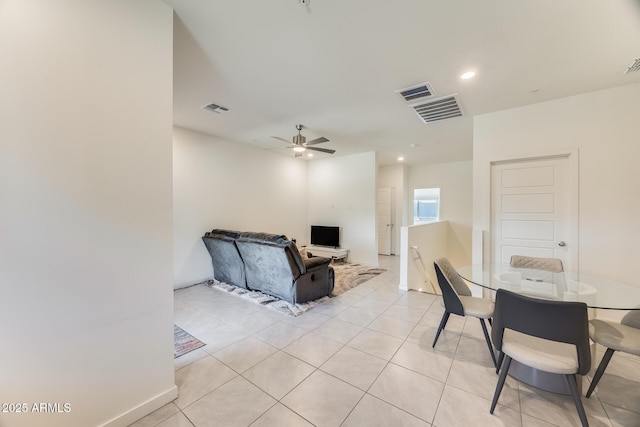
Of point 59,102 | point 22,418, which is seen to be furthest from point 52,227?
point 22,418

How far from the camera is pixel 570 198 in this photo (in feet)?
10.4

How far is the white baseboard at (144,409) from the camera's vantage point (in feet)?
5.06

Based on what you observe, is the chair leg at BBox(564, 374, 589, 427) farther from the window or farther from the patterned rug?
the window

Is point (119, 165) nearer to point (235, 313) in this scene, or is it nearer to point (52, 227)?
point (52, 227)

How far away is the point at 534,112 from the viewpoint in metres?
3.34

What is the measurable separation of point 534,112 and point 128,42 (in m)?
4.69

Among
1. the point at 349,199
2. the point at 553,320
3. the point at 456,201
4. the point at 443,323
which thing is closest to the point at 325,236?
the point at 349,199

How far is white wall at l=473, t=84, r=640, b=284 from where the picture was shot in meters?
2.82

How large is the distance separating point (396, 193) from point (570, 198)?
4.73 meters

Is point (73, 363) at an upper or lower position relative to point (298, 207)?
lower

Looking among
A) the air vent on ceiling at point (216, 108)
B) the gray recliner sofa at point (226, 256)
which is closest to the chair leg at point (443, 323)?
the gray recliner sofa at point (226, 256)

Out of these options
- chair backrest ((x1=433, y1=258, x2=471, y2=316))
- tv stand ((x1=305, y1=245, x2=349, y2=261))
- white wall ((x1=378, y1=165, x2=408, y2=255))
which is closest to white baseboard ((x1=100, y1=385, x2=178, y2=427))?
chair backrest ((x1=433, y1=258, x2=471, y2=316))

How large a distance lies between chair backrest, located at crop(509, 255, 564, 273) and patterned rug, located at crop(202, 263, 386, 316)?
98.4 inches

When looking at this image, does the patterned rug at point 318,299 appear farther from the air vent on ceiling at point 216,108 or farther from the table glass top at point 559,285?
the air vent on ceiling at point 216,108
